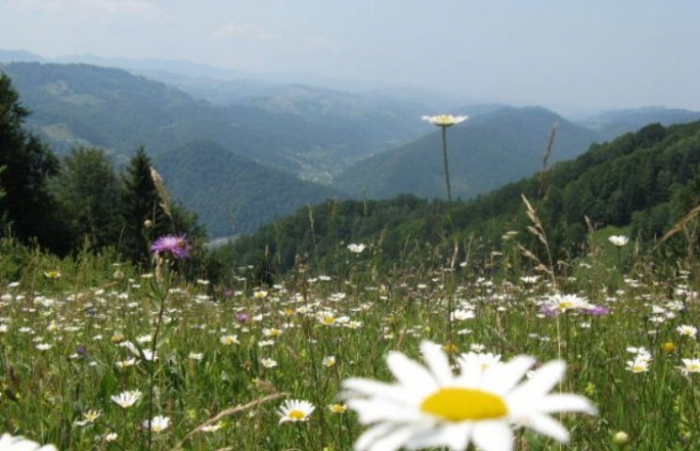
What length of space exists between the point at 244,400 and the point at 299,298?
2.28 meters

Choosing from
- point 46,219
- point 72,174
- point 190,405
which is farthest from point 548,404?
point 72,174

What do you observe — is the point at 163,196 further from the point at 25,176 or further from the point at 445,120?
the point at 25,176

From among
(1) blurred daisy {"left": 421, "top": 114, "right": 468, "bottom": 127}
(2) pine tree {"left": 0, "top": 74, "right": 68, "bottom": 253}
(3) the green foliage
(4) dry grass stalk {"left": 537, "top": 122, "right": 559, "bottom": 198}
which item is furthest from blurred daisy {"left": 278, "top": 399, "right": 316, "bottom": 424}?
(3) the green foliage

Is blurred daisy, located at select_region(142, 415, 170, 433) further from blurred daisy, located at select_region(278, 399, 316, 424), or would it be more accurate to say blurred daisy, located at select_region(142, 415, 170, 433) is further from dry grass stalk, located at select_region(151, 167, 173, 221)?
dry grass stalk, located at select_region(151, 167, 173, 221)

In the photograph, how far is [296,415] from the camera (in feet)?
7.84

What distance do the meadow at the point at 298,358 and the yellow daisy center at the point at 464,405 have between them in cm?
20

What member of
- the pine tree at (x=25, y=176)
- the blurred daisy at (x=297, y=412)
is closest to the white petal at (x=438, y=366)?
the blurred daisy at (x=297, y=412)

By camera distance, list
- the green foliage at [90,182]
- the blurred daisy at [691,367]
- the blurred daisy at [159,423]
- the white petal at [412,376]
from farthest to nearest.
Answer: the green foliage at [90,182], the blurred daisy at [691,367], the blurred daisy at [159,423], the white petal at [412,376]

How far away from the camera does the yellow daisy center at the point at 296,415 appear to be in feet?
7.64

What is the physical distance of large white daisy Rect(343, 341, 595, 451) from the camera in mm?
634

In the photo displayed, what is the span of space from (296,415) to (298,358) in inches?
7.9

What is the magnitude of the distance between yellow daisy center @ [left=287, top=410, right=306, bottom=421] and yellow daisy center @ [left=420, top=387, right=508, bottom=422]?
1623 millimetres

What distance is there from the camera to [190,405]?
3057 millimetres

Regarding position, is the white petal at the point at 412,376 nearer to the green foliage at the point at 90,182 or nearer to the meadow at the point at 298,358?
the meadow at the point at 298,358
